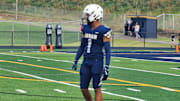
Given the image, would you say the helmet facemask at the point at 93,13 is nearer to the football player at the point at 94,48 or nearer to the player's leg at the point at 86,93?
the football player at the point at 94,48

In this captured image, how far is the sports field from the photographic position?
33.8ft

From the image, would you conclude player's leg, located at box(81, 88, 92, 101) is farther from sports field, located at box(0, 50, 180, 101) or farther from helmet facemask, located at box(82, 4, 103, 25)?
sports field, located at box(0, 50, 180, 101)

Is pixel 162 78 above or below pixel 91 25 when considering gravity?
below

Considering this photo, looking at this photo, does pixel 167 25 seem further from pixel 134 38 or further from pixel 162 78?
pixel 162 78

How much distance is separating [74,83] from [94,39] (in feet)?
16.7

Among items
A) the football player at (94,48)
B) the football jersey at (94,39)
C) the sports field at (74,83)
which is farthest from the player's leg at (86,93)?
the sports field at (74,83)

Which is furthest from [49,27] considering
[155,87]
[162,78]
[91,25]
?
[91,25]

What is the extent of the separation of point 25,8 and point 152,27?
16.7 m

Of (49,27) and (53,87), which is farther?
(49,27)

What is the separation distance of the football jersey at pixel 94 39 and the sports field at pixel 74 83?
97.1 inches

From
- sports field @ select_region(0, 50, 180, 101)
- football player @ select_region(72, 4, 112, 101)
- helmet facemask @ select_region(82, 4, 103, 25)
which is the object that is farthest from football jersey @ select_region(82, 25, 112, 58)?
sports field @ select_region(0, 50, 180, 101)

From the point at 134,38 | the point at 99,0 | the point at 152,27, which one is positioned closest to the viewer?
the point at 134,38

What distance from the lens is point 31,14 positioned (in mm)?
54281

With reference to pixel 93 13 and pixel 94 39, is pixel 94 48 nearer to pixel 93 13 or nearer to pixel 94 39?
pixel 94 39
